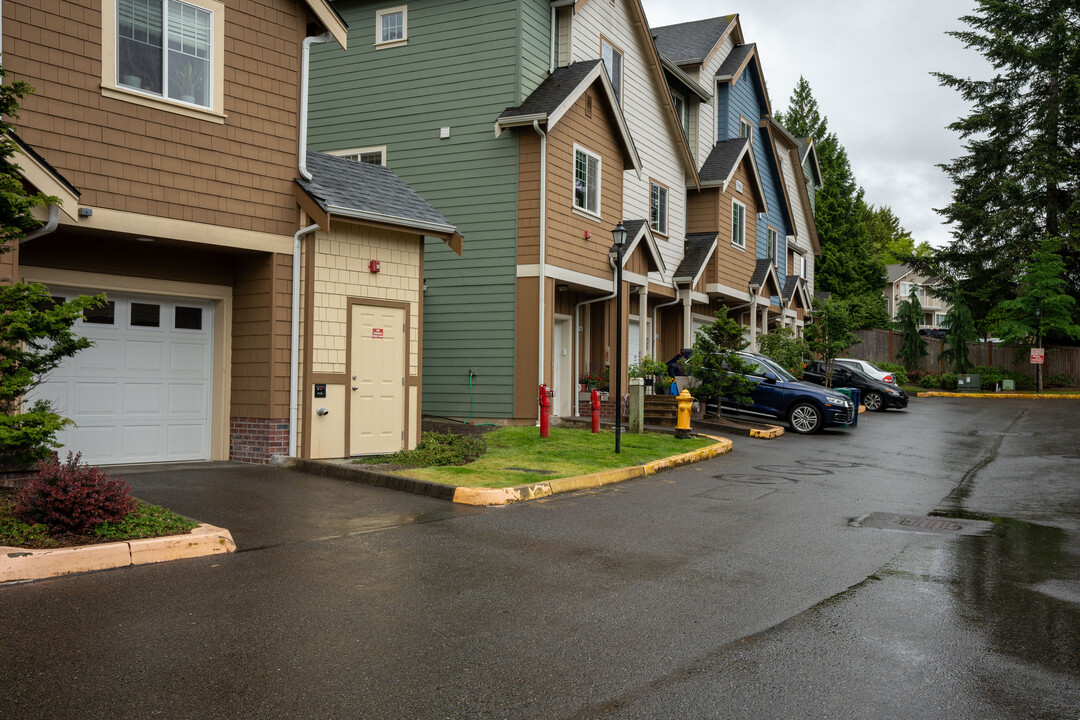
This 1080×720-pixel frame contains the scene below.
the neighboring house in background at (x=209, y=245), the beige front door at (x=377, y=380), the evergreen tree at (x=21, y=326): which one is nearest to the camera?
the evergreen tree at (x=21, y=326)

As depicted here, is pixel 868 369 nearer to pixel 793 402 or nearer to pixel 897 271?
pixel 793 402

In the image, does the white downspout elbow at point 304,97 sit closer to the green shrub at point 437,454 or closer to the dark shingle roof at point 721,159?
the green shrub at point 437,454

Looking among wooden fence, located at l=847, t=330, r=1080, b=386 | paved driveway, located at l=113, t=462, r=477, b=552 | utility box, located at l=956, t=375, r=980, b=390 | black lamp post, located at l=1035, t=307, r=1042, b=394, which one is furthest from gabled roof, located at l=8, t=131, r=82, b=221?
black lamp post, located at l=1035, t=307, r=1042, b=394

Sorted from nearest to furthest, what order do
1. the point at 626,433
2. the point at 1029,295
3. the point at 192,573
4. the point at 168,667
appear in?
the point at 168,667 → the point at 192,573 → the point at 626,433 → the point at 1029,295

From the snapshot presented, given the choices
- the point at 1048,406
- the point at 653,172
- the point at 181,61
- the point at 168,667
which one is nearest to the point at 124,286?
the point at 181,61

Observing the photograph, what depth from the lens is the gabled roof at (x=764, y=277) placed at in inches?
1184

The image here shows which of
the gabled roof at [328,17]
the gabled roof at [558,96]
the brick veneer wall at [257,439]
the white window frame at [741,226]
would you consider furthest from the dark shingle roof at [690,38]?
the brick veneer wall at [257,439]

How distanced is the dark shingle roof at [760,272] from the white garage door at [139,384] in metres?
20.9

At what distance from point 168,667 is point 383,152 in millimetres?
16647

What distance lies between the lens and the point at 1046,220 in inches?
1682

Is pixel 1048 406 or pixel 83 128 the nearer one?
pixel 83 128

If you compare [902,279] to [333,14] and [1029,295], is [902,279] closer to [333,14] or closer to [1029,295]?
[1029,295]

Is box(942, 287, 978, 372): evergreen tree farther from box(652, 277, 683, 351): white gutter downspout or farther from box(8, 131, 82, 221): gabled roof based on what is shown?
box(8, 131, 82, 221): gabled roof

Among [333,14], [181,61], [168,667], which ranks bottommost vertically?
[168,667]
